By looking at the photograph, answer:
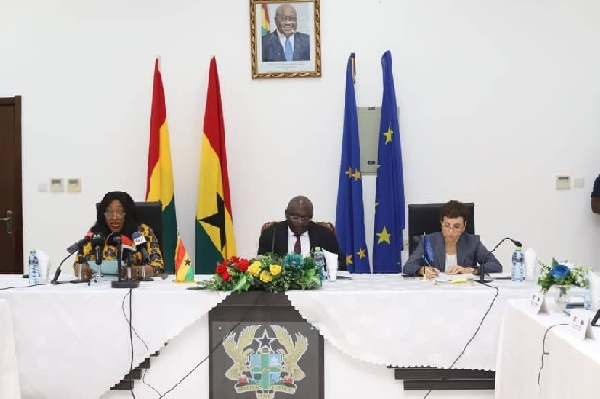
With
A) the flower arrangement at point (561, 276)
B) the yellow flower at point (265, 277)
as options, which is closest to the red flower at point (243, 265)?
the yellow flower at point (265, 277)

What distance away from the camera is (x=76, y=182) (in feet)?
19.0

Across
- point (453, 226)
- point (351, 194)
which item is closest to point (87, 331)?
point (453, 226)

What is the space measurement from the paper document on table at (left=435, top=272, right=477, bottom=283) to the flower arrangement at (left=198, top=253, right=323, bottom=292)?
2.07 ft

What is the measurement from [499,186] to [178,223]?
2566mm

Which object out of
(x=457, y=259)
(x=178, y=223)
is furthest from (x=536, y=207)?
(x=178, y=223)

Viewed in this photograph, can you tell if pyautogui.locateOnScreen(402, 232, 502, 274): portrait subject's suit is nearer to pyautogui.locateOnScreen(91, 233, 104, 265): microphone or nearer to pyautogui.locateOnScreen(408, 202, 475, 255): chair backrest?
pyautogui.locateOnScreen(408, 202, 475, 255): chair backrest

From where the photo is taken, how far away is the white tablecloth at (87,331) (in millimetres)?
3205

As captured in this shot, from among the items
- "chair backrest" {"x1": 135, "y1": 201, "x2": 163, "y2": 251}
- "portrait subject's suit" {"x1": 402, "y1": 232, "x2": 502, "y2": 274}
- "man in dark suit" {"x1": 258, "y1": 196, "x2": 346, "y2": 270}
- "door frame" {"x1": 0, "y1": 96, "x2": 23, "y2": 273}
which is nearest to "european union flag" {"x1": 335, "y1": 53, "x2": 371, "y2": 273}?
"man in dark suit" {"x1": 258, "y1": 196, "x2": 346, "y2": 270}

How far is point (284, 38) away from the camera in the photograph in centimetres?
560

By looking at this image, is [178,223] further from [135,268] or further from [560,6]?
[560,6]

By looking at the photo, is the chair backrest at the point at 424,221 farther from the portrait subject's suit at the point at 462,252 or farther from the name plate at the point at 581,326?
the name plate at the point at 581,326

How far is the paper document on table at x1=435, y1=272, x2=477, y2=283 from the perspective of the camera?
3.45 m

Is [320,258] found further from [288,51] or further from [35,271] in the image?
[288,51]

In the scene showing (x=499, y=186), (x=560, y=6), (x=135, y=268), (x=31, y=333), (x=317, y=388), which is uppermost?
(x=560, y=6)
